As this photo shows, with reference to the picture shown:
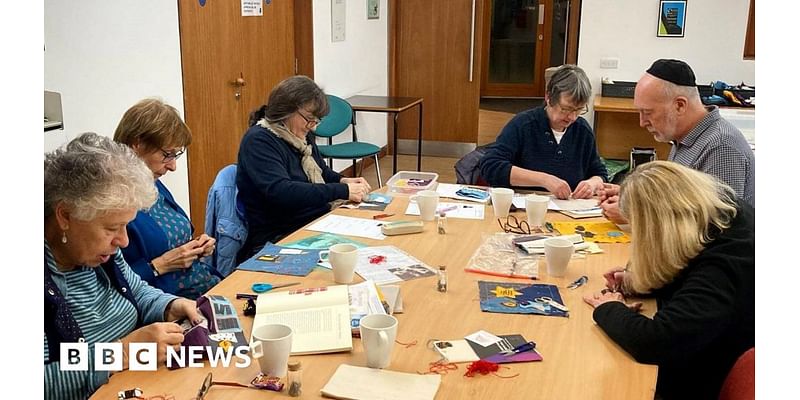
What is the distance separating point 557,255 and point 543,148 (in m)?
1.34

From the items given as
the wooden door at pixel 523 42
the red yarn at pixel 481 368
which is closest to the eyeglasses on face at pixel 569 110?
the red yarn at pixel 481 368

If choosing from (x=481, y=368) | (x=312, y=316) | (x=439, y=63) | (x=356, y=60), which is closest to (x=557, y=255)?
(x=481, y=368)

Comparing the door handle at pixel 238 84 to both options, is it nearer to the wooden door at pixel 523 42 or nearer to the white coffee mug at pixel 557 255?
the white coffee mug at pixel 557 255

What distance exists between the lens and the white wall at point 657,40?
5371 mm

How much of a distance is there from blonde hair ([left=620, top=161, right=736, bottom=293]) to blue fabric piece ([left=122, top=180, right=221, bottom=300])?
4.52ft

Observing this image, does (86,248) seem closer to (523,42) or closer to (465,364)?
(465,364)

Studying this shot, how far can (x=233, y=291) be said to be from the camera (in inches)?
74.5

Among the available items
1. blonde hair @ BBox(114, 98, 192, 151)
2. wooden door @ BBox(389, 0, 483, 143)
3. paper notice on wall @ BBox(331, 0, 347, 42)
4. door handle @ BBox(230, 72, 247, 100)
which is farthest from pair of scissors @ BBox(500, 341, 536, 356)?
wooden door @ BBox(389, 0, 483, 143)

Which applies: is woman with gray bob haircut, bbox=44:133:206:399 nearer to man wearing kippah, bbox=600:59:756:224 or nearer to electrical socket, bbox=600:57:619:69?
man wearing kippah, bbox=600:59:756:224

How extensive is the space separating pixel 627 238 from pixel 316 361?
4.34ft

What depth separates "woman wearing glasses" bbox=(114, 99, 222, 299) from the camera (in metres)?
2.19

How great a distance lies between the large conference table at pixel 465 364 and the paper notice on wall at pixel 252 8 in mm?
2695

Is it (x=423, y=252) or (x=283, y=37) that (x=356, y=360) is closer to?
(x=423, y=252)
